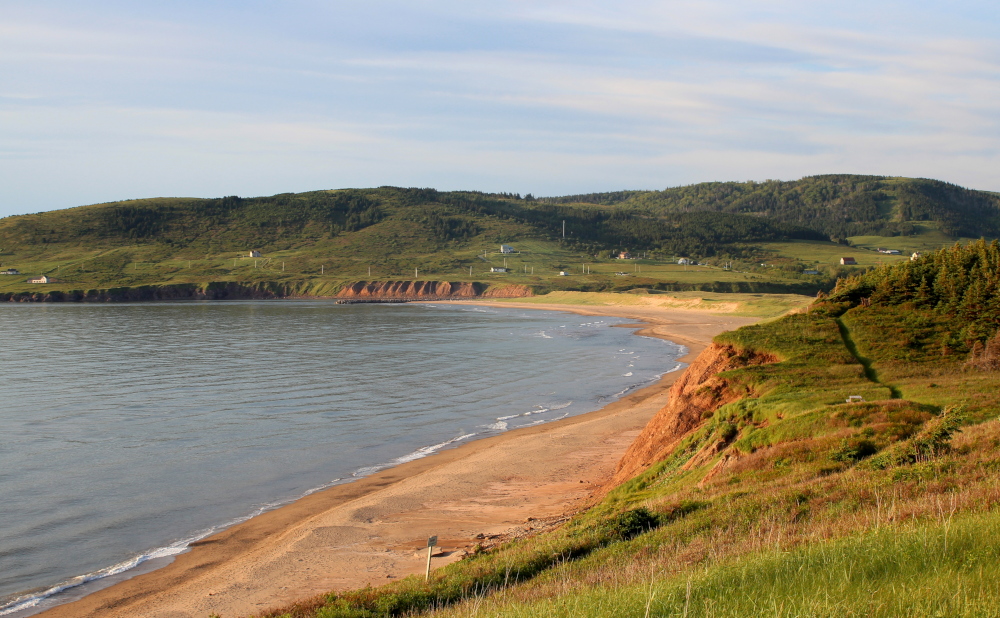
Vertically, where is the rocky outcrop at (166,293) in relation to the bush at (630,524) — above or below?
above

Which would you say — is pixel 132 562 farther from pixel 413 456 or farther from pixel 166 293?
pixel 166 293

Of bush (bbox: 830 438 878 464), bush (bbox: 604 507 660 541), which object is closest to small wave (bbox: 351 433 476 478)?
bush (bbox: 604 507 660 541)

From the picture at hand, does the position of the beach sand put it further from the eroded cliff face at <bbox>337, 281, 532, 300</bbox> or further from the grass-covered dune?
the eroded cliff face at <bbox>337, 281, 532, 300</bbox>

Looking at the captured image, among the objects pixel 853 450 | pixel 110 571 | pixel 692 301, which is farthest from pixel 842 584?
pixel 692 301

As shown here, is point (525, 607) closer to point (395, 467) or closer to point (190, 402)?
point (395, 467)

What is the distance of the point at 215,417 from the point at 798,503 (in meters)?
26.0

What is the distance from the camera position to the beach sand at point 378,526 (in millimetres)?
13305

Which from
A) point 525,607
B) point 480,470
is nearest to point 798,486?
point 525,607

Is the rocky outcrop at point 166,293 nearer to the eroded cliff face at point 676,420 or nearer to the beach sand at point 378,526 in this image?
the beach sand at point 378,526

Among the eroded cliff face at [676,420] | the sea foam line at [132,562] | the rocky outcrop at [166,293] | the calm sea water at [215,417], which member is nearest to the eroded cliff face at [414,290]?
the rocky outcrop at [166,293]

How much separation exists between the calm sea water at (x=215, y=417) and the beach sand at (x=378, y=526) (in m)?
1.12

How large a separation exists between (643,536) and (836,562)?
157 inches

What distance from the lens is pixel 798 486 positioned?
37.2 feet

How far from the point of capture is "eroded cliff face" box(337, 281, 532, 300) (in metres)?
173
